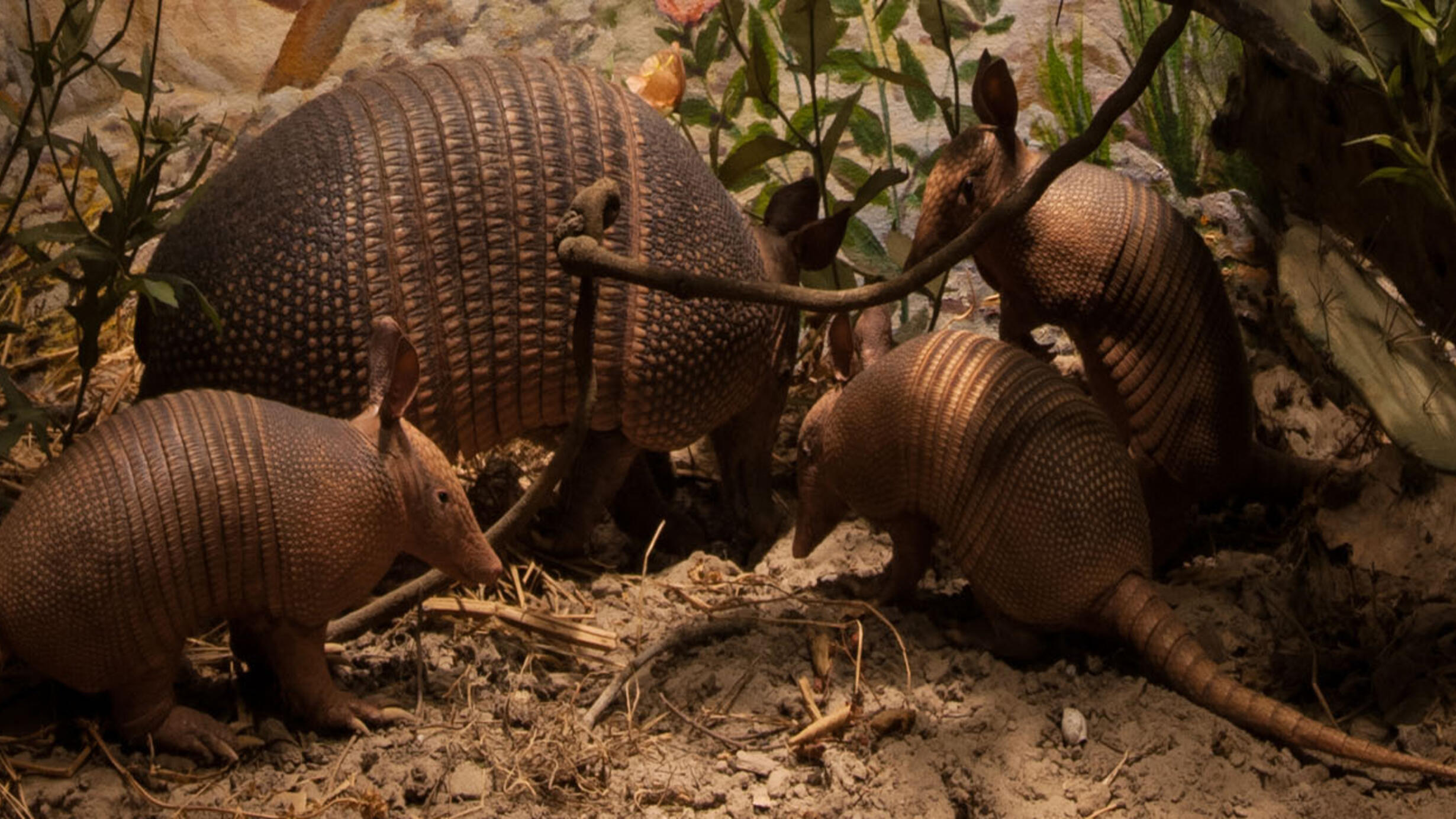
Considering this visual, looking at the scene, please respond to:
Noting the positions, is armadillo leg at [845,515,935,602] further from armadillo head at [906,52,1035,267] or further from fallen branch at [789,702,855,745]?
armadillo head at [906,52,1035,267]

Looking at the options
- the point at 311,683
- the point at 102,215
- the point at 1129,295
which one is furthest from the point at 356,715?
the point at 1129,295

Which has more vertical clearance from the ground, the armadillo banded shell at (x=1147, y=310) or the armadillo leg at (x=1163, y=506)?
the armadillo banded shell at (x=1147, y=310)

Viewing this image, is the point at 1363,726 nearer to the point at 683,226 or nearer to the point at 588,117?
the point at 683,226

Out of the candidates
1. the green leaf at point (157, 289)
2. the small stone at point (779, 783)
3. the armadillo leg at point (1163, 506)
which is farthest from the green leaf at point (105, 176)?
the armadillo leg at point (1163, 506)

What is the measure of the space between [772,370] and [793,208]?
0.52m

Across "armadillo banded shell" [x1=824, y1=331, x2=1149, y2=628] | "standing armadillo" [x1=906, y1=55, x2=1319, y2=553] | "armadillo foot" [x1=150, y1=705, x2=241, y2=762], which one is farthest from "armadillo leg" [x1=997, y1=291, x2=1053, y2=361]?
"armadillo foot" [x1=150, y1=705, x2=241, y2=762]

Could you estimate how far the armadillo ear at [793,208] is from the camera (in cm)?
434

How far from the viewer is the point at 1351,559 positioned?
11.4 ft

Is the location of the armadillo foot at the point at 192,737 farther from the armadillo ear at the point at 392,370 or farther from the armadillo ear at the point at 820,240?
the armadillo ear at the point at 820,240

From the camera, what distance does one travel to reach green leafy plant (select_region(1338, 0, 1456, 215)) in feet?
8.95

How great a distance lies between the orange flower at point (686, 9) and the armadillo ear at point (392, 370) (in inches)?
97.7

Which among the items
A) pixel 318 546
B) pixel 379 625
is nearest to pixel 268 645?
pixel 318 546

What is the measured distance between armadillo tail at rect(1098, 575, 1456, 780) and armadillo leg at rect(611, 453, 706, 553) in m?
1.50

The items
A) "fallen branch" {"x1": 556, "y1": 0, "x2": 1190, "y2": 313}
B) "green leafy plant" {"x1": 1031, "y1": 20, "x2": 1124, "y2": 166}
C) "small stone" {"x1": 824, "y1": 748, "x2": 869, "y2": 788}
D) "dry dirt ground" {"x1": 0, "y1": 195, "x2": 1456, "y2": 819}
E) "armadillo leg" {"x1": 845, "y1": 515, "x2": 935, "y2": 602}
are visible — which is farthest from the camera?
"green leafy plant" {"x1": 1031, "y1": 20, "x2": 1124, "y2": 166}
